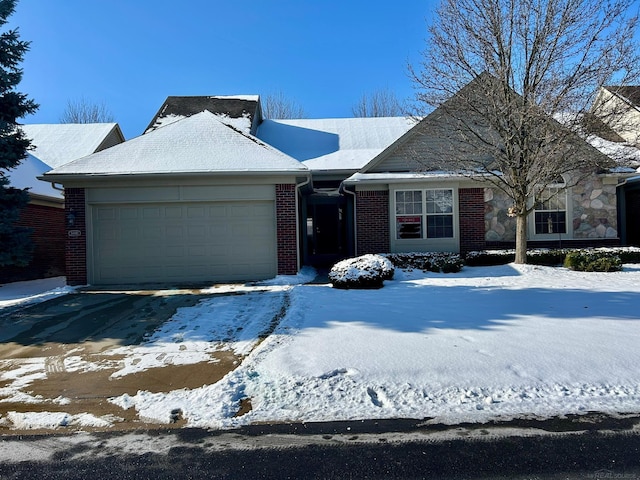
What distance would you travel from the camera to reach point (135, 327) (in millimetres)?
6832

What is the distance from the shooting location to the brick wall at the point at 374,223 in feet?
45.1

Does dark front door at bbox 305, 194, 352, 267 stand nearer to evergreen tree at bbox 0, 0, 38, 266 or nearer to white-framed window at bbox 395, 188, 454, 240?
white-framed window at bbox 395, 188, 454, 240

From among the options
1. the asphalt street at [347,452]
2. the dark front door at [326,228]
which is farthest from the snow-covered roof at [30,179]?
the asphalt street at [347,452]

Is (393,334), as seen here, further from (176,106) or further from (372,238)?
(176,106)

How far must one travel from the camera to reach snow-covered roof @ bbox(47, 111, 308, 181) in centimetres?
1129

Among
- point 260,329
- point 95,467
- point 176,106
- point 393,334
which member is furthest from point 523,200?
point 176,106

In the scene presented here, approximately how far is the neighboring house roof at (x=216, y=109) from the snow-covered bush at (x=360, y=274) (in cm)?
1091

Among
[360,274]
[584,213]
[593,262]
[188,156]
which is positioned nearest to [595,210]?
[584,213]

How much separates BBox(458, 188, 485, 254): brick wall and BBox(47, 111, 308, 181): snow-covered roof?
5.69 m

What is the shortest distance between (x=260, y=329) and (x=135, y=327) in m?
2.17

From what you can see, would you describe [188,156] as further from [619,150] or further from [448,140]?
[619,150]

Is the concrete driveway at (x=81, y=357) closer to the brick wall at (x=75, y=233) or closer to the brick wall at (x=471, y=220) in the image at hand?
the brick wall at (x=75, y=233)

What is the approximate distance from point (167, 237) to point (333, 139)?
34.0 feet

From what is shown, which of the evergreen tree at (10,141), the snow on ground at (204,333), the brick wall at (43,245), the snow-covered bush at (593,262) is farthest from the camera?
the brick wall at (43,245)
